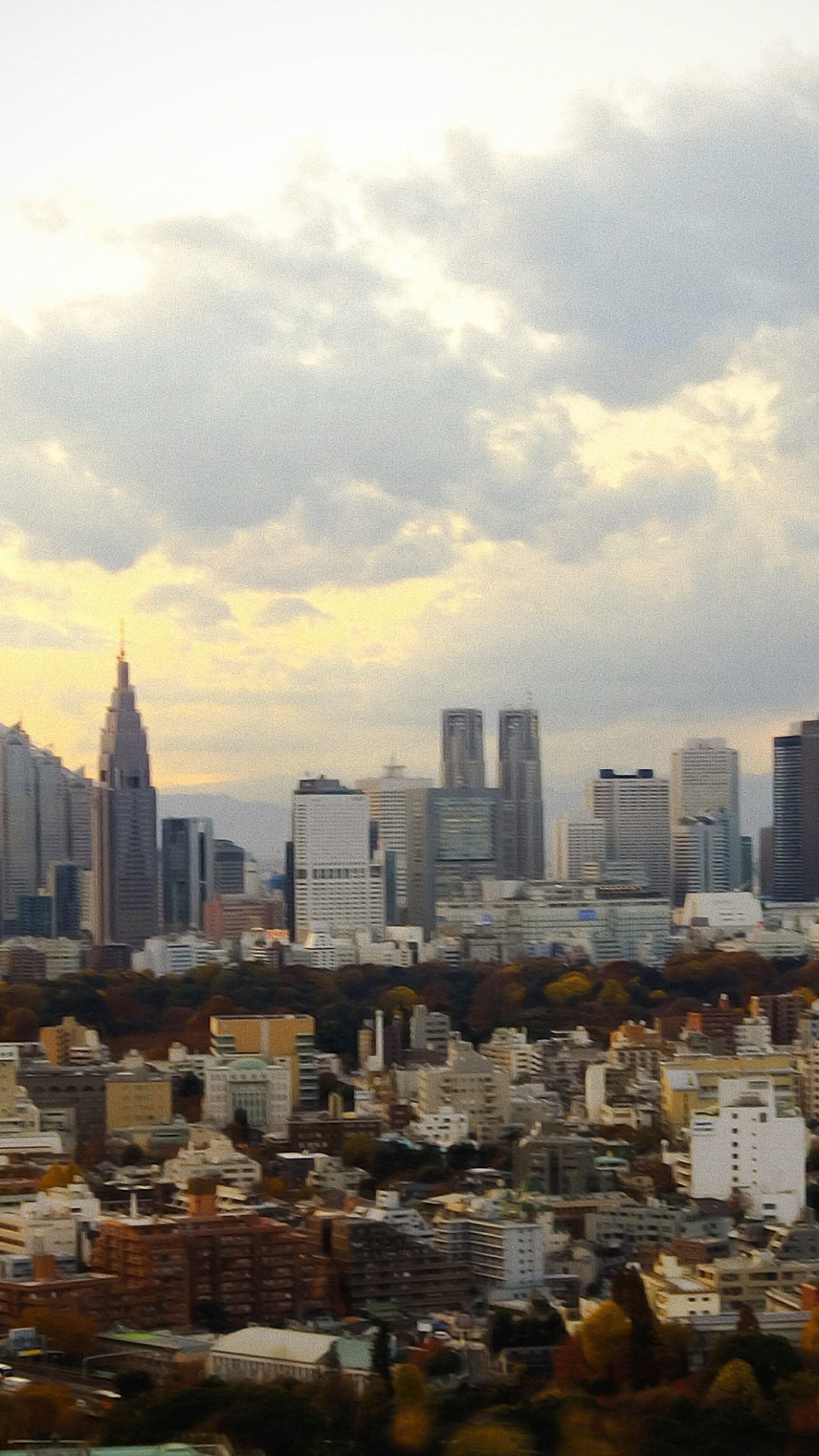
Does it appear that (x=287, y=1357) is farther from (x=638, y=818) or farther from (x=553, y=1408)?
(x=638, y=818)

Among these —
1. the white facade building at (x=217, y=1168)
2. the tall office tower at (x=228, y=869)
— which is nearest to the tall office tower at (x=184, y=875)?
the tall office tower at (x=228, y=869)

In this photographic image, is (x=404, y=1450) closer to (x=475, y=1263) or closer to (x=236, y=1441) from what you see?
(x=236, y=1441)

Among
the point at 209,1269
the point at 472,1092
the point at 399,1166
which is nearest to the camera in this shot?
the point at 209,1269

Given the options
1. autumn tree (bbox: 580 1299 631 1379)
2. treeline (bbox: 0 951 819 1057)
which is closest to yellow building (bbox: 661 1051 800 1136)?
treeline (bbox: 0 951 819 1057)

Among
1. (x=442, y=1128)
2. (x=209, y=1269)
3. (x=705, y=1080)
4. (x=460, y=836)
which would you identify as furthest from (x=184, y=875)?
(x=209, y=1269)

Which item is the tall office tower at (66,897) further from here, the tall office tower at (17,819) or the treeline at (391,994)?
the treeline at (391,994)

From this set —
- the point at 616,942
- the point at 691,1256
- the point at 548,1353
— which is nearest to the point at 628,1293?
the point at 548,1353
